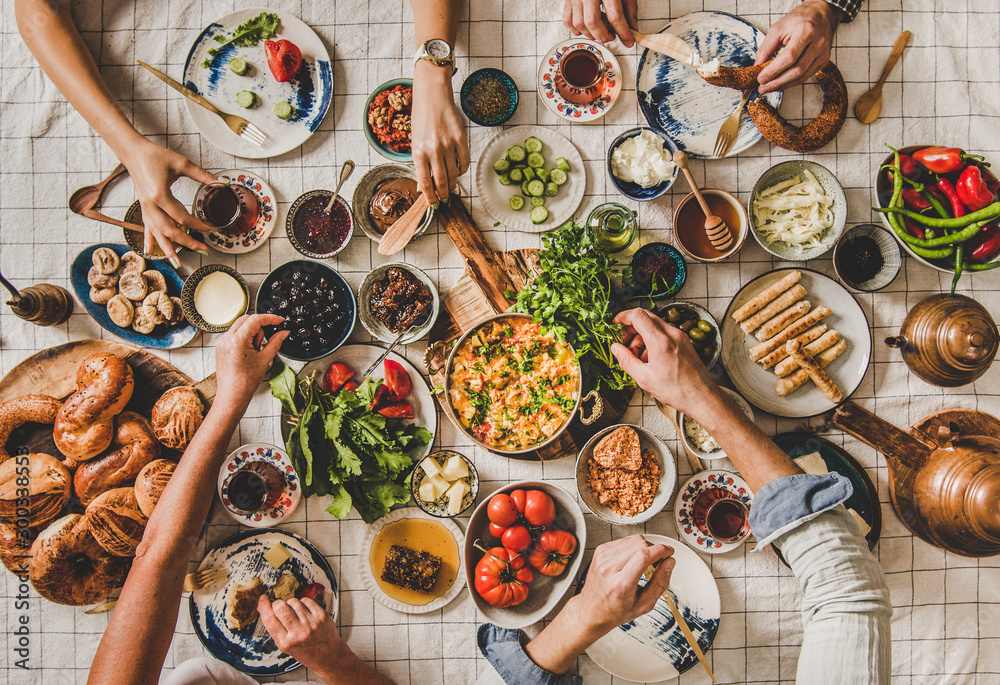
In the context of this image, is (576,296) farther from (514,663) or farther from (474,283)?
(514,663)

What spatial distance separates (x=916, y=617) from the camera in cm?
285

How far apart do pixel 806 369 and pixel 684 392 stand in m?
0.71

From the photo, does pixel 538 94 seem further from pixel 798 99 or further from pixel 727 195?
pixel 798 99

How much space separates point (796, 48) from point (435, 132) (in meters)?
1.72

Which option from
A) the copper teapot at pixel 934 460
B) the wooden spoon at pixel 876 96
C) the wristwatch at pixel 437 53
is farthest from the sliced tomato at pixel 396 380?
the wooden spoon at pixel 876 96

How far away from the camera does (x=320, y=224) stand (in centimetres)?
279

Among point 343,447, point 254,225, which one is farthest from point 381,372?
point 254,225

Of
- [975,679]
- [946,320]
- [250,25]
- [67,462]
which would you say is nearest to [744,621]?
[975,679]

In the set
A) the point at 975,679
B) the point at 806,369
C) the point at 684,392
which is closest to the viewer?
the point at 684,392

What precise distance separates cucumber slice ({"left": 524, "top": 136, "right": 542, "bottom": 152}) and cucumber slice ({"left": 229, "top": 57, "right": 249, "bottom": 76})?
1.48 metres

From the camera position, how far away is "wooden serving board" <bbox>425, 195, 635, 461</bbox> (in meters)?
2.83

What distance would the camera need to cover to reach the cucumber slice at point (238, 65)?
2756mm

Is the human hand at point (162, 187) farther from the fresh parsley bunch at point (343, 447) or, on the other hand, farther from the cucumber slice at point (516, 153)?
the cucumber slice at point (516, 153)

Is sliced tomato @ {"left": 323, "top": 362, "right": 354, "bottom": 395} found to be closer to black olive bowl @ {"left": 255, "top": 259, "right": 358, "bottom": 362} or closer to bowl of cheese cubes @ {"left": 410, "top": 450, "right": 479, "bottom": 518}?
black olive bowl @ {"left": 255, "top": 259, "right": 358, "bottom": 362}
